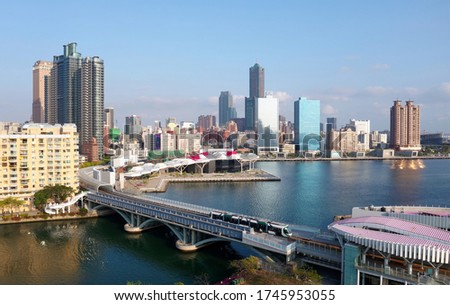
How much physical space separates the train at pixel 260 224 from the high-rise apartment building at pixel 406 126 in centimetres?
6697

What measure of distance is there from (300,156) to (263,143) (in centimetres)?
1057

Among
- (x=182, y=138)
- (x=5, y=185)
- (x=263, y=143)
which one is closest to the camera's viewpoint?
(x=5, y=185)

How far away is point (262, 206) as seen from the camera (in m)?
19.6

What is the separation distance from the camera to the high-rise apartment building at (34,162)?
17.5 m

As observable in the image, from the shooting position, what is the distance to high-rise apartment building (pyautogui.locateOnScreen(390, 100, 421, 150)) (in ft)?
236

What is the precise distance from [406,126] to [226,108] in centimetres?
8711

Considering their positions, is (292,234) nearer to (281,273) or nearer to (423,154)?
(281,273)

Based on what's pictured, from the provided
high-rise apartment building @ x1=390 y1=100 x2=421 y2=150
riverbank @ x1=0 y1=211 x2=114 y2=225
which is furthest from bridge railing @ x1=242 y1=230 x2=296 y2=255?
high-rise apartment building @ x1=390 y1=100 x2=421 y2=150

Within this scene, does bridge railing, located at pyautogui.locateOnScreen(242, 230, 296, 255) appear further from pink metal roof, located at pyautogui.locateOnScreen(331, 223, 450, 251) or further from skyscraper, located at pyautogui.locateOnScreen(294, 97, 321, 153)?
skyscraper, located at pyautogui.locateOnScreen(294, 97, 321, 153)

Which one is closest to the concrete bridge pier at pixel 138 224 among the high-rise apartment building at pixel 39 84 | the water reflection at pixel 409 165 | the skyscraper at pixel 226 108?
the water reflection at pixel 409 165

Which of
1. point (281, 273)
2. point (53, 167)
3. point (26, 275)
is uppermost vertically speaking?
point (53, 167)

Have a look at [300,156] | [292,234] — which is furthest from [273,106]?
[292,234]

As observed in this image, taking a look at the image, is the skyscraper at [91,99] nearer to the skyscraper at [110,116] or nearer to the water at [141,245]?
the water at [141,245]

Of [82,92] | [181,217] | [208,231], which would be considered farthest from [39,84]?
[208,231]
